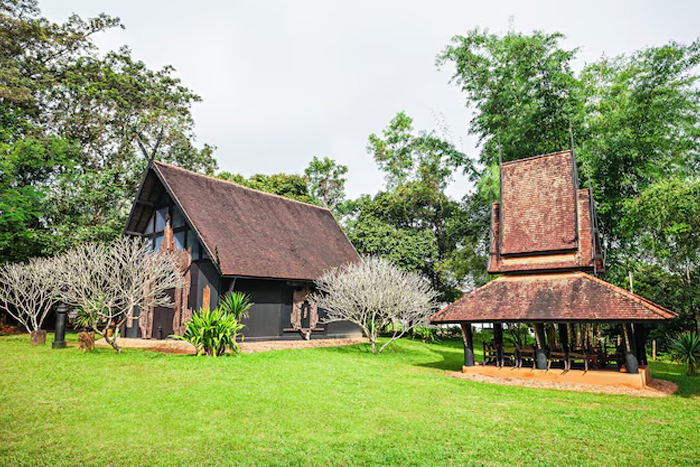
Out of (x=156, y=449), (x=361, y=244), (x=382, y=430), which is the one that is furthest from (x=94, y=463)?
(x=361, y=244)

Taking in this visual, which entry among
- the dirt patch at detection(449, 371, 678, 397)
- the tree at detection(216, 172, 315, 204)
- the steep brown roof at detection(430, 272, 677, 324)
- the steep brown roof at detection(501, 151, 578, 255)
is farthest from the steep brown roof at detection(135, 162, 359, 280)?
the tree at detection(216, 172, 315, 204)

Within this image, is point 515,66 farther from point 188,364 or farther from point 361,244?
point 188,364

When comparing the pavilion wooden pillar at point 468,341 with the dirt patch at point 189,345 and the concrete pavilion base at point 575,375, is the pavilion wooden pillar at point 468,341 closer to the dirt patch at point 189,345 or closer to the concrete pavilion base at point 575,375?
the concrete pavilion base at point 575,375

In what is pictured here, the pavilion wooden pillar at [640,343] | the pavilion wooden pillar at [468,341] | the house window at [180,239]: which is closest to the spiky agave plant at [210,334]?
the house window at [180,239]

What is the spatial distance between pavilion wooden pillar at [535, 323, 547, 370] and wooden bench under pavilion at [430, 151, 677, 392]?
26 mm

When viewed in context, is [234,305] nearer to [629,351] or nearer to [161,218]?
[161,218]

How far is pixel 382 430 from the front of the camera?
264 inches

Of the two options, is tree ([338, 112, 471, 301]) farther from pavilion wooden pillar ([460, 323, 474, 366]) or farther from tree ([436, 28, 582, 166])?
pavilion wooden pillar ([460, 323, 474, 366])

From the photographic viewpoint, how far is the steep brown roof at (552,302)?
10922 millimetres

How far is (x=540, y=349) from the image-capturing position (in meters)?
12.3

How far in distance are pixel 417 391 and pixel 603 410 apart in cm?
358

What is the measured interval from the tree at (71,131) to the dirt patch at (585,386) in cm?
1649

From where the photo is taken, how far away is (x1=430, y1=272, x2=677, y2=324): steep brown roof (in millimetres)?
10922

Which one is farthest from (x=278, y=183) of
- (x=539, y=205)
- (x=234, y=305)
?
(x=539, y=205)
